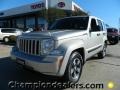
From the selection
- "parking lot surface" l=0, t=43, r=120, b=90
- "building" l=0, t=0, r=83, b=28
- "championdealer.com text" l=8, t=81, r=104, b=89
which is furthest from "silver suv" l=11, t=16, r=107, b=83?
"building" l=0, t=0, r=83, b=28

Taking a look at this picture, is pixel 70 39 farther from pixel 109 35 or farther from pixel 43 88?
pixel 109 35

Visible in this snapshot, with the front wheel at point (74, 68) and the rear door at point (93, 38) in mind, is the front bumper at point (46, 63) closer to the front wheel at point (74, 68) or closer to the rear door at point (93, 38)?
the front wheel at point (74, 68)

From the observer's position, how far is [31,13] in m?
36.7

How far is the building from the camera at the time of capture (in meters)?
31.8

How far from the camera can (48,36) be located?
5219 millimetres

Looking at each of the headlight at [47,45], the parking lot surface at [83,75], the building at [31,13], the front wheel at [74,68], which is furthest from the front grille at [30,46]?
the building at [31,13]

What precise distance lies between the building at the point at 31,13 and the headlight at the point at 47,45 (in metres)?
26.2

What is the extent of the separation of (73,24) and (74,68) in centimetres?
200

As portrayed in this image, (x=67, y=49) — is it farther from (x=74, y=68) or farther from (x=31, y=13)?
(x=31, y=13)

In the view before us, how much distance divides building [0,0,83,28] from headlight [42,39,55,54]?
26.2 meters

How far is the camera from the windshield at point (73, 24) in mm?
6856

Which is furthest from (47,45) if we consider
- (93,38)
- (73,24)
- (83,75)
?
(93,38)

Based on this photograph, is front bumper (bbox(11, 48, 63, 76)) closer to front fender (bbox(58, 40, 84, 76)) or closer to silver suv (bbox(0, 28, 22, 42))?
front fender (bbox(58, 40, 84, 76))

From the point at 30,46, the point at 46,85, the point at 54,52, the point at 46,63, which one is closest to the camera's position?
the point at 46,63
